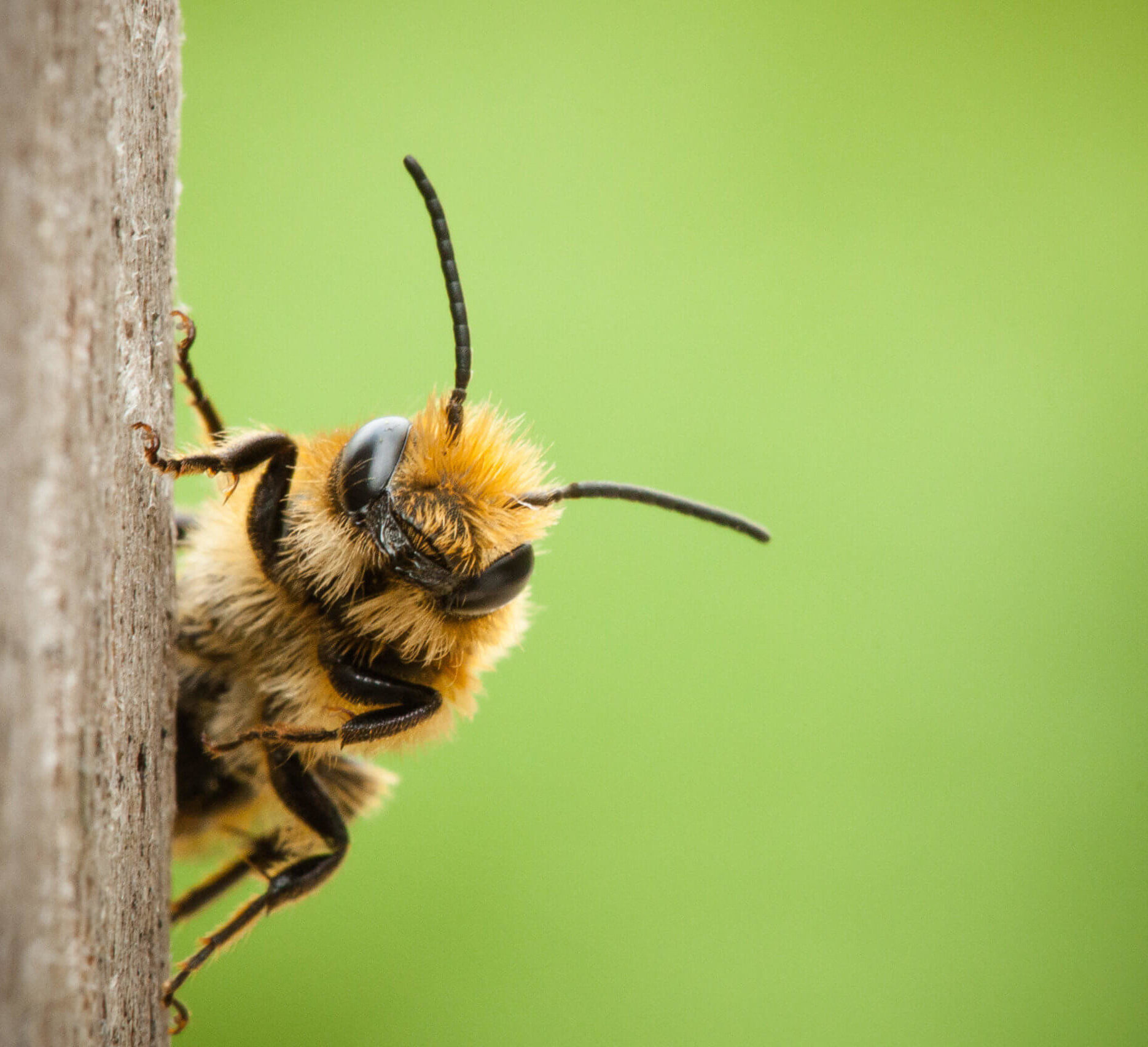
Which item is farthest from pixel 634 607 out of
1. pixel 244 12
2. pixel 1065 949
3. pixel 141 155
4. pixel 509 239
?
pixel 141 155

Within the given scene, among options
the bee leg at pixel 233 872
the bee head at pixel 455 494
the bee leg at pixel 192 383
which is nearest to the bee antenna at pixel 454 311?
the bee head at pixel 455 494

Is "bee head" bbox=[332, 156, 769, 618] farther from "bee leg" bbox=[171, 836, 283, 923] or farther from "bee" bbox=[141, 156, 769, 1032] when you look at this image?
"bee leg" bbox=[171, 836, 283, 923]

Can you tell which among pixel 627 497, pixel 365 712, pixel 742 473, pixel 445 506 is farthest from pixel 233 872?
pixel 742 473

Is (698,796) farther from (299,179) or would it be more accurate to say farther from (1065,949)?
(299,179)

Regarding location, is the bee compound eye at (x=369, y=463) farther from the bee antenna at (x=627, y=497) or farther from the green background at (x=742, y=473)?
the green background at (x=742, y=473)

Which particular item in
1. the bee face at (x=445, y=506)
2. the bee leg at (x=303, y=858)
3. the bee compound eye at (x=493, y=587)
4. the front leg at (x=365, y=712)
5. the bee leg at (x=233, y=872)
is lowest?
the bee leg at (x=233, y=872)

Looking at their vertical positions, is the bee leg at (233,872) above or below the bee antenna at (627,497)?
below

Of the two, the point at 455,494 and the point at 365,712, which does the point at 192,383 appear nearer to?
the point at 455,494
